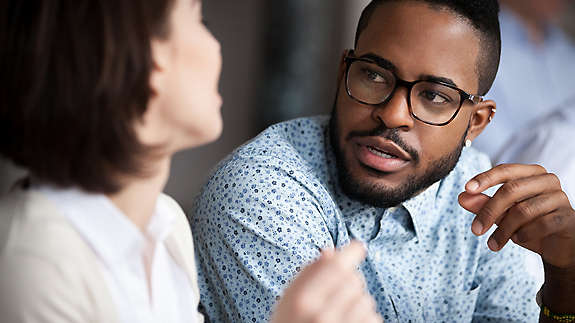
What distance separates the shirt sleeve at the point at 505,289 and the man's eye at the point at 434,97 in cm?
33

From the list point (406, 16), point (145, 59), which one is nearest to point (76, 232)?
point (145, 59)

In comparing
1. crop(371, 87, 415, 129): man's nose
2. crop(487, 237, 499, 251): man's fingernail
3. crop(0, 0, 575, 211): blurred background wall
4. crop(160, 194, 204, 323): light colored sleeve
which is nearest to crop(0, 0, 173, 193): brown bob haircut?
crop(160, 194, 204, 323): light colored sleeve

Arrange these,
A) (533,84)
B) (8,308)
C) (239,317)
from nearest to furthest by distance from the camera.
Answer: (8,308) → (239,317) → (533,84)

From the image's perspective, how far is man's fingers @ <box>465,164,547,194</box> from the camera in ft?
3.68

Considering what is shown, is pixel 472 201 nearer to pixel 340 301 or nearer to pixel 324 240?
pixel 324 240

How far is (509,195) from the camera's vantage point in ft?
3.73

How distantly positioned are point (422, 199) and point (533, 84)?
7.95 feet

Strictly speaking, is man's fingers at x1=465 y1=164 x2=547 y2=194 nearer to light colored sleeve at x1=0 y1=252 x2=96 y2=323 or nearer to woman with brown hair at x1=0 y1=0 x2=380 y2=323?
woman with brown hair at x1=0 y1=0 x2=380 y2=323

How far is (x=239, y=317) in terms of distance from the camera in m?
1.10

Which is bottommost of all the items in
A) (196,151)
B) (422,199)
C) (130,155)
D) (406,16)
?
(196,151)

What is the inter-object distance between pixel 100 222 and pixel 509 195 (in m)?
0.70

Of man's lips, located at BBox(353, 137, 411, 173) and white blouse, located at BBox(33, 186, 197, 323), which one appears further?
man's lips, located at BBox(353, 137, 411, 173)

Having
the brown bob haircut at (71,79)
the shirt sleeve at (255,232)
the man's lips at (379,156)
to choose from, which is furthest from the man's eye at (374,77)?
the brown bob haircut at (71,79)

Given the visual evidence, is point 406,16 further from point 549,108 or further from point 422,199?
point 549,108
